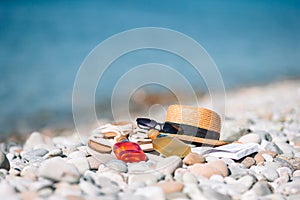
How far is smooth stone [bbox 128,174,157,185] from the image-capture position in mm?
2848

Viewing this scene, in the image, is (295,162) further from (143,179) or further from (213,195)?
(143,179)

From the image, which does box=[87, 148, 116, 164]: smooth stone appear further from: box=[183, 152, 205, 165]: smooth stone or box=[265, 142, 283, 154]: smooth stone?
box=[265, 142, 283, 154]: smooth stone

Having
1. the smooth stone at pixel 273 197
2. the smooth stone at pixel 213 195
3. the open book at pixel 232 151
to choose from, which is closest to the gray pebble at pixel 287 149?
the open book at pixel 232 151

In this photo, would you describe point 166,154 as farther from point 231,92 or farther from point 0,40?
point 0,40

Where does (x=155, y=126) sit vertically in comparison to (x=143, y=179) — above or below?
above

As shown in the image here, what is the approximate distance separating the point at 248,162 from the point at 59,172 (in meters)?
1.71

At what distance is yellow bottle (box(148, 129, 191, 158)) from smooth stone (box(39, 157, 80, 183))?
3.45ft

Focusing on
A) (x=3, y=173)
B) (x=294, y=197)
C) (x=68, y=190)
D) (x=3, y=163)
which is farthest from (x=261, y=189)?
(x=3, y=163)

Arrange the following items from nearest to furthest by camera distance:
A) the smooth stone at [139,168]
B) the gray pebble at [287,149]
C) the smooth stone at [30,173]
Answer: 1. the smooth stone at [30,173]
2. the smooth stone at [139,168]
3. the gray pebble at [287,149]

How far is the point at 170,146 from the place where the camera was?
141 inches

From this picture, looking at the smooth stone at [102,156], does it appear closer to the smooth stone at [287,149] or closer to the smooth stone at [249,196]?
the smooth stone at [249,196]

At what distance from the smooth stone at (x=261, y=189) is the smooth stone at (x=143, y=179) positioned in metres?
0.66

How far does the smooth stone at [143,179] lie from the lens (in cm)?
285

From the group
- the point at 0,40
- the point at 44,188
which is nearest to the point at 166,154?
the point at 44,188
